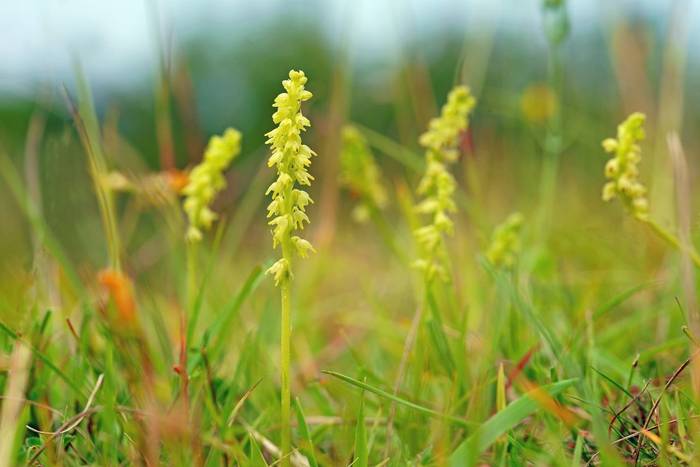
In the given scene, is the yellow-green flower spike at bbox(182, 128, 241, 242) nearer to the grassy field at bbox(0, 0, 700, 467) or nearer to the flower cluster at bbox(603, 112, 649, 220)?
the grassy field at bbox(0, 0, 700, 467)

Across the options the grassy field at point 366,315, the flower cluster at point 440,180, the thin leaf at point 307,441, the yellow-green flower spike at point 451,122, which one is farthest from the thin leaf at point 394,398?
the yellow-green flower spike at point 451,122

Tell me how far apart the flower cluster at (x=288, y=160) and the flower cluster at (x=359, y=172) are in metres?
0.91

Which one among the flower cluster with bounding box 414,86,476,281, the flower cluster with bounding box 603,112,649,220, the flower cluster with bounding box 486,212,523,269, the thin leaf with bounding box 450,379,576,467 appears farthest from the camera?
the flower cluster with bounding box 486,212,523,269

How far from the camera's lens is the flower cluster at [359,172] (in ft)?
7.35

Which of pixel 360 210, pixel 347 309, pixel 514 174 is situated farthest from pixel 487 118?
pixel 360 210

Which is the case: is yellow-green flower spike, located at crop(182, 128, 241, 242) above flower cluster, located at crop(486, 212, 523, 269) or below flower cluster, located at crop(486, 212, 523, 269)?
above

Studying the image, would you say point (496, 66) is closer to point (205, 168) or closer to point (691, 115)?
point (691, 115)

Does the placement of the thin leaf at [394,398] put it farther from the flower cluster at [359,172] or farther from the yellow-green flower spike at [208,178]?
the flower cluster at [359,172]

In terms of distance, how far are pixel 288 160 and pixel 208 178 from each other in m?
0.65

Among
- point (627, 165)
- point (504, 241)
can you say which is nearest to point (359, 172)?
point (504, 241)

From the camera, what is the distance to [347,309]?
3090 mm

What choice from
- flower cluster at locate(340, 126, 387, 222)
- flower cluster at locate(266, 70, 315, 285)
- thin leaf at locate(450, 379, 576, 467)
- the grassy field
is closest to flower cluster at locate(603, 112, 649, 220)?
the grassy field

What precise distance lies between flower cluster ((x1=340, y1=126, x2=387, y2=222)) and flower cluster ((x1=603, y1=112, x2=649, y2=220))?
751 millimetres

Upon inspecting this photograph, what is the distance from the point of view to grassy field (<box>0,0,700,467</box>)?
4.44 feet
